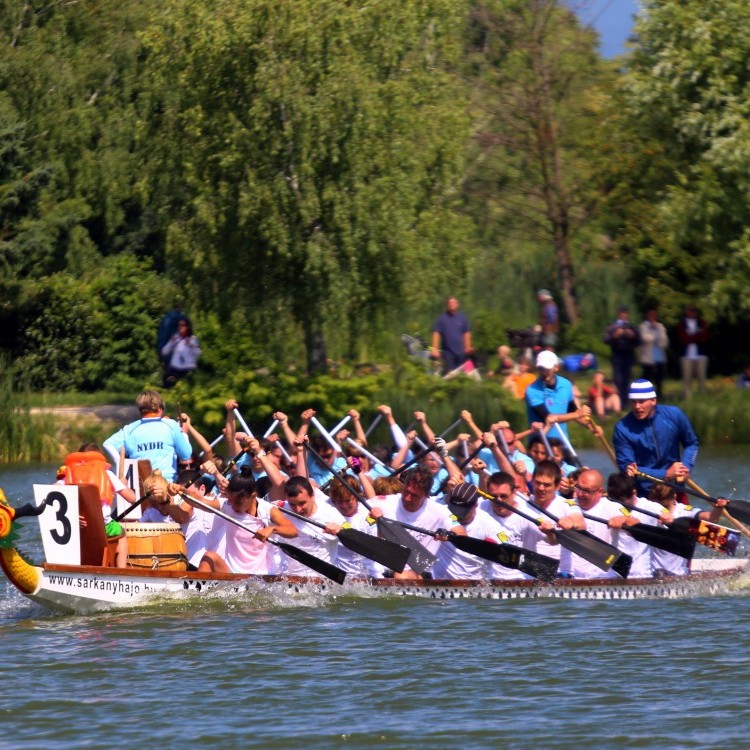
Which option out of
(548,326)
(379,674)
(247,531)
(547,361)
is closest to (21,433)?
(548,326)

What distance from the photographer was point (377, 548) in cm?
1274

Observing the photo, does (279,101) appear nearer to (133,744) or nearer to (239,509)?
(239,509)

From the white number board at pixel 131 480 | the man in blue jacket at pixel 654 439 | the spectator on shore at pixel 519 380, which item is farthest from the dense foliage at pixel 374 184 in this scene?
the white number board at pixel 131 480

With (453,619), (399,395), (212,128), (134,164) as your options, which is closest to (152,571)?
(453,619)

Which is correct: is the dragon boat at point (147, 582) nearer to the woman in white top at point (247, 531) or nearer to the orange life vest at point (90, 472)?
the woman in white top at point (247, 531)

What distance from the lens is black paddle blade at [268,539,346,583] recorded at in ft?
41.8

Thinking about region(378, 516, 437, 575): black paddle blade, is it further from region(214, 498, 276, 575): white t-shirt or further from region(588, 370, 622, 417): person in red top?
region(588, 370, 622, 417): person in red top

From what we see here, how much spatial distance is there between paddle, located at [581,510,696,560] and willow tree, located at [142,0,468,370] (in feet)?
42.7

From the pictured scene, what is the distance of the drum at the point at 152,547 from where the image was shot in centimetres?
1255

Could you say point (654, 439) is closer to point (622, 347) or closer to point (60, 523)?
point (60, 523)

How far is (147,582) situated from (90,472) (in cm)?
93

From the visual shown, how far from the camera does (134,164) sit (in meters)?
34.2

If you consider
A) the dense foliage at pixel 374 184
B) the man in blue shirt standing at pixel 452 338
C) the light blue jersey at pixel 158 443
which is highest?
the dense foliage at pixel 374 184

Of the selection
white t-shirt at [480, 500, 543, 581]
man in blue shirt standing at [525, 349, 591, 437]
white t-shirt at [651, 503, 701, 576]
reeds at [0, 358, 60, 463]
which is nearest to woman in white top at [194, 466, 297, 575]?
white t-shirt at [480, 500, 543, 581]
